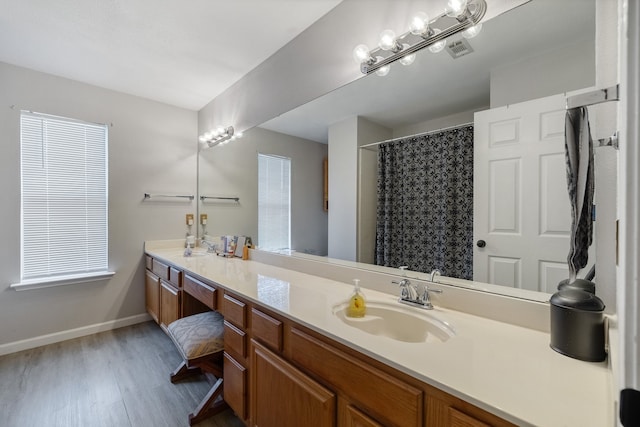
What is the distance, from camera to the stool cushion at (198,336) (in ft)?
5.24

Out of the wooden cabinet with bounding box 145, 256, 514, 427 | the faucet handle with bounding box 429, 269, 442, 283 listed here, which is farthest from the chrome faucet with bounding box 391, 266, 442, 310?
the wooden cabinet with bounding box 145, 256, 514, 427

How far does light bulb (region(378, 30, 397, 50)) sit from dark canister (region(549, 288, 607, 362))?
1261mm

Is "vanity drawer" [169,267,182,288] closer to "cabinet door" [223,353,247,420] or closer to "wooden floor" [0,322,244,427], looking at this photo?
"wooden floor" [0,322,244,427]

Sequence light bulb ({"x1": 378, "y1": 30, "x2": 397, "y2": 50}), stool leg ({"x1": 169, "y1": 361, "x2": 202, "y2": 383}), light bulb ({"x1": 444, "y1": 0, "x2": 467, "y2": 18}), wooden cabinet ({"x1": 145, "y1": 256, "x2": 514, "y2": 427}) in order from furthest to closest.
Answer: stool leg ({"x1": 169, "y1": 361, "x2": 202, "y2": 383})
light bulb ({"x1": 378, "y1": 30, "x2": 397, "y2": 50})
light bulb ({"x1": 444, "y1": 0, "x2": 467, "y2": 18})
wooden cabinet ({"x1": 145, "y1": 256, "x2": 514, "y2": 427})

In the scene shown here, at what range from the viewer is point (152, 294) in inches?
112

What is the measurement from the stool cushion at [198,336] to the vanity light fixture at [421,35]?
177 cm

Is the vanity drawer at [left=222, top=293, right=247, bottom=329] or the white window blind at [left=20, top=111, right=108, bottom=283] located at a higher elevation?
the white window blind at [left=20, top=111, right=108, bottom=283]

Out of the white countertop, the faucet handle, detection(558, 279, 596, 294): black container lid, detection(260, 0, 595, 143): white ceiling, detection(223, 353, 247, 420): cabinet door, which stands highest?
detection(260, 0, 595, 143): white ceiling

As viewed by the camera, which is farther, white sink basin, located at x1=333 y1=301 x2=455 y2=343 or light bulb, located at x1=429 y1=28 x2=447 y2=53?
light bulb, located at x1=429 y1=28 x2=447 y2=53

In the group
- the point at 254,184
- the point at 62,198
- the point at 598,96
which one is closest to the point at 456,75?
the point at 598,96

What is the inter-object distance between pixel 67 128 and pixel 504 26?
3462mm

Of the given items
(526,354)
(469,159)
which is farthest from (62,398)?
(469,159)

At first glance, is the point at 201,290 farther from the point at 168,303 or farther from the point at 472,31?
the point at 472,31

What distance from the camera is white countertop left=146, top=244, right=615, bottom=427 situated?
62 centimetres
